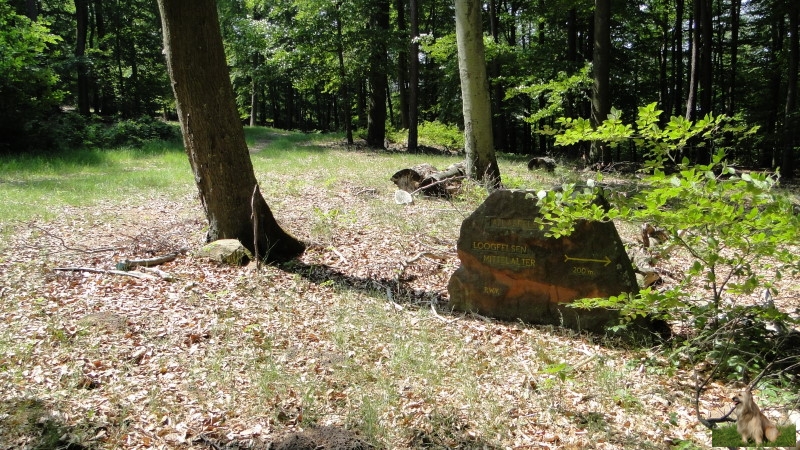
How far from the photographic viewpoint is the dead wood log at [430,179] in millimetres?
10789

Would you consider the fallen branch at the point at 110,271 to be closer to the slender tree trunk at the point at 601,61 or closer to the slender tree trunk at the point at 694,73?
the slender tree trunk at the point at 601,61

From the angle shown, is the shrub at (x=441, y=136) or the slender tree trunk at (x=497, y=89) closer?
the slender tree trunk at (x=497, y=89)

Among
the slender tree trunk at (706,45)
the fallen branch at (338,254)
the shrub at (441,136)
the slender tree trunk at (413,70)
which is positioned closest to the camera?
the fallen branch at (338,254)

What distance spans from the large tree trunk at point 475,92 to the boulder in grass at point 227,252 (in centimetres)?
468

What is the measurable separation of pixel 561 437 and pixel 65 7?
40.5 meters

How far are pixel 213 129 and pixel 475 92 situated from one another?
209 inches

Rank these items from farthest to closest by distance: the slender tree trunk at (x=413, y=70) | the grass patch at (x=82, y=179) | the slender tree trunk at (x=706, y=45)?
the slender tree trunk at (x=413, y=70) → the slender tree trunk at (x=706, y=45) → the grass patch at (x=82, y=179)

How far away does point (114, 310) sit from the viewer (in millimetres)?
5445

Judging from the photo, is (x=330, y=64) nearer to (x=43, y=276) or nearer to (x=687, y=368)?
(x=43, y=276)

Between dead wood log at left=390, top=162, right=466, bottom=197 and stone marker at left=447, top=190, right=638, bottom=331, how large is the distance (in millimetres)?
4744

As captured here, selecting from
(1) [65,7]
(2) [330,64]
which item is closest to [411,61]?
(2) [330,64]

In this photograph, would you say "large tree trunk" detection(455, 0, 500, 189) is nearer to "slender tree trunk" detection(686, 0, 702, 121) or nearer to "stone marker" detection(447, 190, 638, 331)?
"stone marker" detection(447, 190, 638, 331)

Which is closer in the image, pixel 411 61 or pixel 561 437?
pixel 561 437

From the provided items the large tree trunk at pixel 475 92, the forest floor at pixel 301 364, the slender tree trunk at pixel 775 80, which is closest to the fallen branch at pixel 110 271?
the forest floor at pixel 301 364
